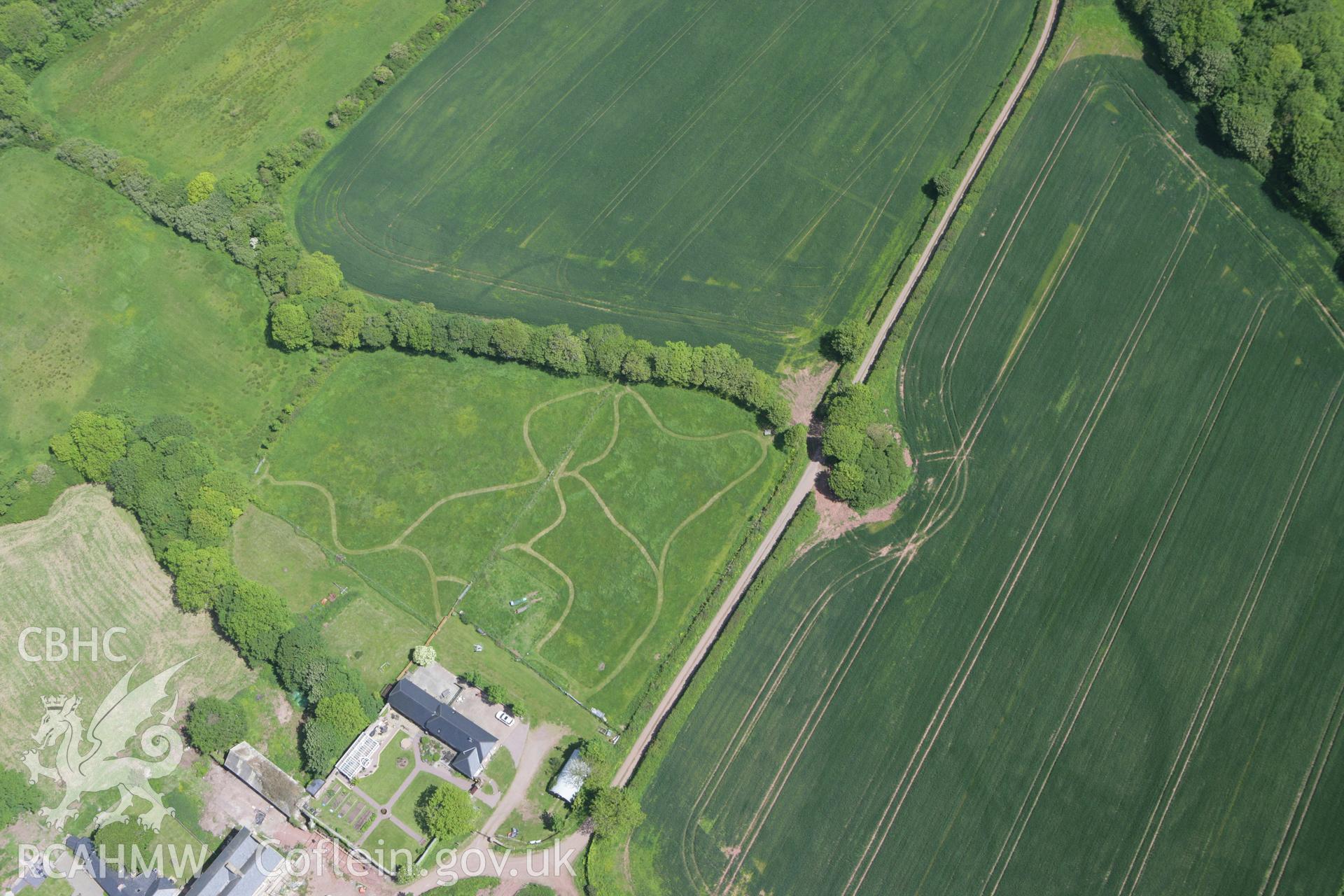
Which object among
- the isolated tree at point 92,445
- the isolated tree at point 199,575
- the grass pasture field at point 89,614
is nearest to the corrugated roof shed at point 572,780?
the grass pasture field at point 89,614

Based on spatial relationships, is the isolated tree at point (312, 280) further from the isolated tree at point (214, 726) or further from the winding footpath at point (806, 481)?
the winding footpath at point (806, 481)

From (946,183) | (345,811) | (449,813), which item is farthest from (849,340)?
(345,811)

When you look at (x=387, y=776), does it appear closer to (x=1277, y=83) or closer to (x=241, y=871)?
(x=241, y=871)

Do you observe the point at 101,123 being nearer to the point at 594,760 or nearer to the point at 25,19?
the point at 25,19

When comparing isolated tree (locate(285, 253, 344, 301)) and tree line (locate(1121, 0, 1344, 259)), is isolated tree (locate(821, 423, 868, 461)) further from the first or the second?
tree line (locate(1121, 0, 1344, 259))

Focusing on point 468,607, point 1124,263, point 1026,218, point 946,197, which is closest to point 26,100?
point 468,607

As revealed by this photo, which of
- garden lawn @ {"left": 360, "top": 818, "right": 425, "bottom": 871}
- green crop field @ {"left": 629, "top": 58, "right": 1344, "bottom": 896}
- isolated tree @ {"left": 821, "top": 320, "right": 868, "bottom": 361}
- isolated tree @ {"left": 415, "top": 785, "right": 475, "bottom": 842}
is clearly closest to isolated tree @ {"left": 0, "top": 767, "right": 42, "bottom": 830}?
garden lawn @ {"left": 360, "top": 818, "right": 425, "bottom": 871}
